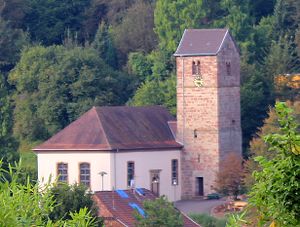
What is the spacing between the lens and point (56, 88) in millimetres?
75250

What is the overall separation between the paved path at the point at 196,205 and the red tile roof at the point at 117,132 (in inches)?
105

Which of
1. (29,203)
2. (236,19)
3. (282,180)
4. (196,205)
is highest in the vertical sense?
(236,19)

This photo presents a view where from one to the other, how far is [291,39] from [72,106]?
525 inches

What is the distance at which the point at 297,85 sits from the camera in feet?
241

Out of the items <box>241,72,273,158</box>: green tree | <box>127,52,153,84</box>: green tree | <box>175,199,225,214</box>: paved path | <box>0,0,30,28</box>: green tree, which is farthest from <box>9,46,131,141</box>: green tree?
<box>175,199,225,214</box>: paved path

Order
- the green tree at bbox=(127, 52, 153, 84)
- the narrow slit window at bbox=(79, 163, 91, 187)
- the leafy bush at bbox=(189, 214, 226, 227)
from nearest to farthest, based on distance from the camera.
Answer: the leafy bush at bbox=(189, 214, 226, 227) → the narrow slit window at bbox=(79, 163, 91, 187) → the green tree at bbox=(127, 52, 153, 84)

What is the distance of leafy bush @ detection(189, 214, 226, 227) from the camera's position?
169ft

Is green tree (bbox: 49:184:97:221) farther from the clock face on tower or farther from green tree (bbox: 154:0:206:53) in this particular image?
green tree (bbox: 154:0:206:53)

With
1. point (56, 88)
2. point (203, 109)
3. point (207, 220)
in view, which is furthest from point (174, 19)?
point (207, 220)

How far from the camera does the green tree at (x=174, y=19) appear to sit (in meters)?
78.7

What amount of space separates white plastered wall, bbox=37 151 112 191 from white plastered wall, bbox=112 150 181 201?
58 centimetres

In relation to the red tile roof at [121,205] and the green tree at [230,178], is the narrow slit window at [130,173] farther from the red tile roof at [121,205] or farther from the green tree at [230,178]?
the red tile roof at [121,205]

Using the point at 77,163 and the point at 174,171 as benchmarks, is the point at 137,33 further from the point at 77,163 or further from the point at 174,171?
the point at 77,163

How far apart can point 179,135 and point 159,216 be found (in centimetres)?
1774
